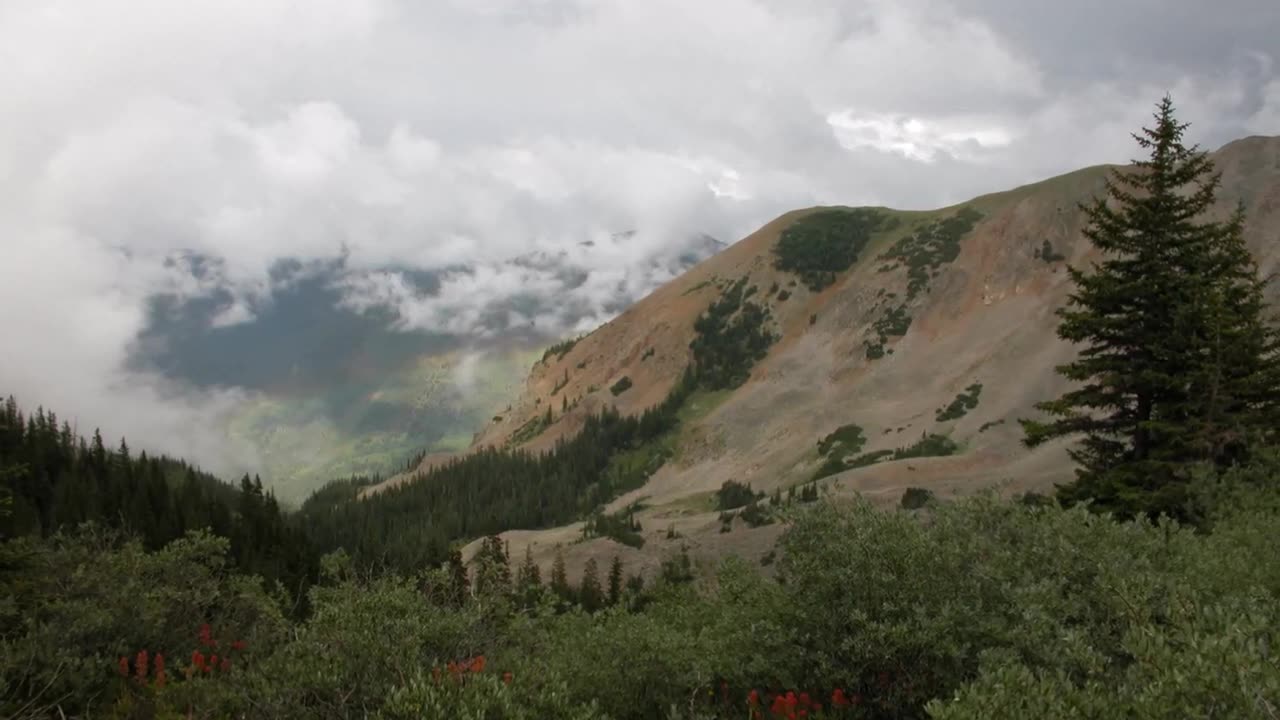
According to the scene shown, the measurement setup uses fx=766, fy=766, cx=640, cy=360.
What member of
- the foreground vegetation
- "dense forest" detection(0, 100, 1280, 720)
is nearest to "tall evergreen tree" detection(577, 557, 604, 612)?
"dense forest" detection(0, 100, 1280, 720)

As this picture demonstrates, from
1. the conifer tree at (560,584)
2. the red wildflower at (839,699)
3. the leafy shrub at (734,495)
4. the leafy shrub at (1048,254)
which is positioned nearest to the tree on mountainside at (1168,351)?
the red wildflower at (839,699)

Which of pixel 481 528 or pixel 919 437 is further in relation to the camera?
pixel 481 528

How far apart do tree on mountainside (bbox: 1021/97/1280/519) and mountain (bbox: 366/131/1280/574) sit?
39.3m

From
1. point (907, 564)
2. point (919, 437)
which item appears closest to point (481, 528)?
point (919, 437)

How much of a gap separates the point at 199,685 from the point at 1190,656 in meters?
14.9

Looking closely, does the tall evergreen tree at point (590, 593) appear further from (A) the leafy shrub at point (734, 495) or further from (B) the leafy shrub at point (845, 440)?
(B) the leafy shrub at point (845, 440)

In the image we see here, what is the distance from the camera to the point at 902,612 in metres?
13.0

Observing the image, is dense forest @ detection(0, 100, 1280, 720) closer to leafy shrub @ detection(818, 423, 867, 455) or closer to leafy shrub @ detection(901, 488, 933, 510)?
Result: leafy shrub @ detection(901, 488, 933, 510)

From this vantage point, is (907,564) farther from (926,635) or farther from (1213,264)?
(1213,264)

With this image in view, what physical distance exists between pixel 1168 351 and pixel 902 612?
19.3 metres

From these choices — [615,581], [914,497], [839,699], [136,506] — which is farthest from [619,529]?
[839,699]

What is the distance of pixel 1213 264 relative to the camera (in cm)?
2609

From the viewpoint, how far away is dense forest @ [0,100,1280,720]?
924cm

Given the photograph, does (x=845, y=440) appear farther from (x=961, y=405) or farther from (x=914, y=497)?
(x=914, y=497)
